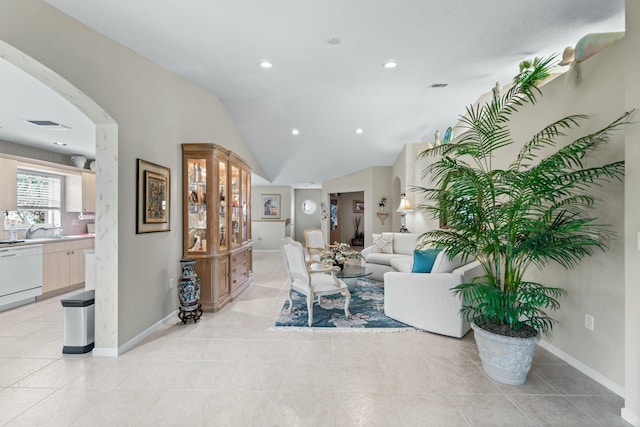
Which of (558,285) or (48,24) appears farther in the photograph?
(558,285)

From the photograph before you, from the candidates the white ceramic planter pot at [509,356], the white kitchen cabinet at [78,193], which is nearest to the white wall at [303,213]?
the white kitchen cabinet at [78,193]

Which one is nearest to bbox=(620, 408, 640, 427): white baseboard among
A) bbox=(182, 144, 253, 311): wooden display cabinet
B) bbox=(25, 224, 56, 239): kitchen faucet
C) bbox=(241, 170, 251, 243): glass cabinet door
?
bbox=(182, 144, 253, 311): wooden display cabinet

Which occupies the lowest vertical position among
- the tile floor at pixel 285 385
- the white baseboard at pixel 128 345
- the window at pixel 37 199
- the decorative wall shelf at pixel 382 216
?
the tile floor at pixel 285 385

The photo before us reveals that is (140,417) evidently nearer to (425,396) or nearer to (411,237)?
(425,396)

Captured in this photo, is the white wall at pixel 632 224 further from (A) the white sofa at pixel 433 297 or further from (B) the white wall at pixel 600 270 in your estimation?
(A) the white sofa at pixel 433 297

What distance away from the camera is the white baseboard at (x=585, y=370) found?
2.18m

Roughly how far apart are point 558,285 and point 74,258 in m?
7.12

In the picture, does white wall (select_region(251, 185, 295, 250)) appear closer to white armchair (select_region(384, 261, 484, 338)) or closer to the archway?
white armchair (select_region(384, 261, 484, 338))

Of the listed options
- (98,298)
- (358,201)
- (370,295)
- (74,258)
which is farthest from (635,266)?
(358,201)

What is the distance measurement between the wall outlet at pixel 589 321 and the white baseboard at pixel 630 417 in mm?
646

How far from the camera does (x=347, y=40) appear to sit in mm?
2896

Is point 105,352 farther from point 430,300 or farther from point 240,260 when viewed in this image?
point 430,300

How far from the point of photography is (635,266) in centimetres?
184

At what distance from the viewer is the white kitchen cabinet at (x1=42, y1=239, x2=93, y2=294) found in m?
4.63
